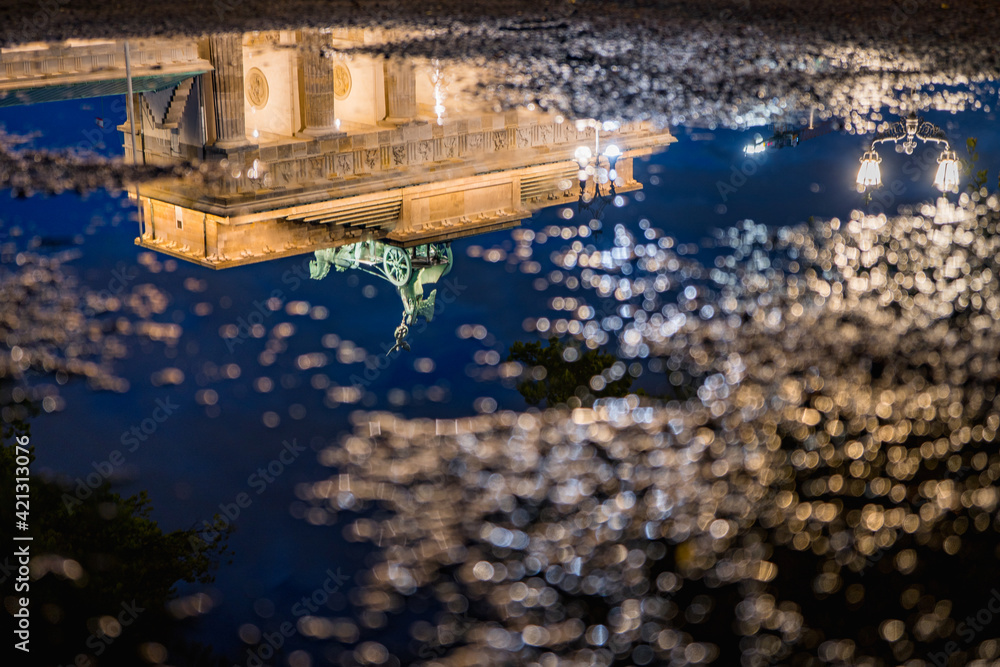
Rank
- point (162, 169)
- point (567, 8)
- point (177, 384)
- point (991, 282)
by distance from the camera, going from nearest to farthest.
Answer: point (177, 384) < point (991, 282) < point (162, 169) < point (567, 8)

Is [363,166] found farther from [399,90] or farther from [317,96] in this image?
[317,96]

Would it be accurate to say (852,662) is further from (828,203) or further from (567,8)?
(567,8)

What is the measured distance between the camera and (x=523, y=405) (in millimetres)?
6703

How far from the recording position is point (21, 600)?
15.7 ft

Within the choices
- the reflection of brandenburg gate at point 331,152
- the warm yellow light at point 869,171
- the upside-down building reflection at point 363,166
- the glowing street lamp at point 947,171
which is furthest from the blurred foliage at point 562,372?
the glowing street lamp at point 947,171

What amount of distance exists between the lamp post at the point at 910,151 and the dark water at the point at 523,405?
249 mm

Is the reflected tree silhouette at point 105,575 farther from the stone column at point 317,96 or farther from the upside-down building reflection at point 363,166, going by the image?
Result: the stone column at point 317,96

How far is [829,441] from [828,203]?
5.08 metres

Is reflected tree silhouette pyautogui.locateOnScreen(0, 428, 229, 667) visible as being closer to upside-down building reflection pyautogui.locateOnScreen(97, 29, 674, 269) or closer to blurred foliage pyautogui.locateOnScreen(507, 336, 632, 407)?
blurred foliage pyautogui.locateOnScreen(507, 336, 632, 407)

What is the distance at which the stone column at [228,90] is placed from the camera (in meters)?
16.0

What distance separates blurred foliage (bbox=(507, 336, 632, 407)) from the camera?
6824mm

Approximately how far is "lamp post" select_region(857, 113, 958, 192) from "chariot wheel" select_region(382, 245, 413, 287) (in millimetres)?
4645

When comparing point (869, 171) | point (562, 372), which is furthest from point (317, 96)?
point (562, 372)

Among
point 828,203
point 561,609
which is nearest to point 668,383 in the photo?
point 561,609
